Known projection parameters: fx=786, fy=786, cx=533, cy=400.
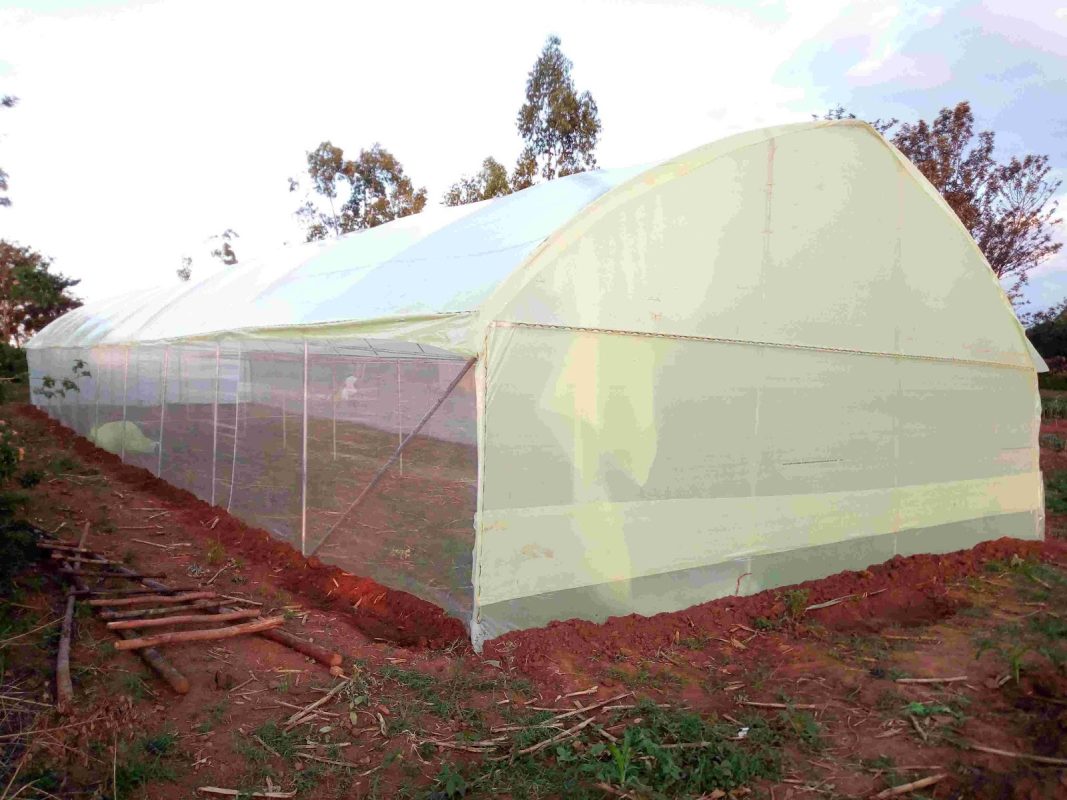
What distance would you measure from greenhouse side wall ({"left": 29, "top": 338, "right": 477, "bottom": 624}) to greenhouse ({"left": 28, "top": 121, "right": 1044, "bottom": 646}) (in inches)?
1.1

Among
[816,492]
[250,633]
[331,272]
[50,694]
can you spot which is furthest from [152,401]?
[816,492]

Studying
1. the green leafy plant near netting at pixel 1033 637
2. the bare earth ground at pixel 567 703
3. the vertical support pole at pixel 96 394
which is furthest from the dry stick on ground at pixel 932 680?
the vertical support pole at pixel 96 394

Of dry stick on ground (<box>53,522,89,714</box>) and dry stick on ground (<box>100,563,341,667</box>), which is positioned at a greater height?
dry stick on ground (<box>53,522,89,714</box>)

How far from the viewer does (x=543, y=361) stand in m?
4.85

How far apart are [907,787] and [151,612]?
431 centimetres

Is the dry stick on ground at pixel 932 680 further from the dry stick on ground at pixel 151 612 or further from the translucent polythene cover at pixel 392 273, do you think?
the dry stick on ground at pixel 151 612

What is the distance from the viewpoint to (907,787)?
10.6 ft

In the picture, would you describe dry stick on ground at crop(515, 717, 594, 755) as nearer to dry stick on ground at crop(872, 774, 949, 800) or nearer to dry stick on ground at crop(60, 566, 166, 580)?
dry stick on ground at crop(872, 774, 949, 800)

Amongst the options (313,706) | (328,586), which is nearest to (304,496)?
(328,586)

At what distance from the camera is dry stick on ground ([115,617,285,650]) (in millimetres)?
4398

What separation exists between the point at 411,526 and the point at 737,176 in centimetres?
348

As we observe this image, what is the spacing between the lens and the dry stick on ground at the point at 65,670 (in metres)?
3.80

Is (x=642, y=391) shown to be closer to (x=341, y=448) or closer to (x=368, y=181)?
(x=341, y=448)

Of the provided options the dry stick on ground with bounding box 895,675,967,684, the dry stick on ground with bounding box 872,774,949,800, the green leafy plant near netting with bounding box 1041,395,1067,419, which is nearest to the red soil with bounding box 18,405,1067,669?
the dry stick on ground with bounding box 895,675,967,684
